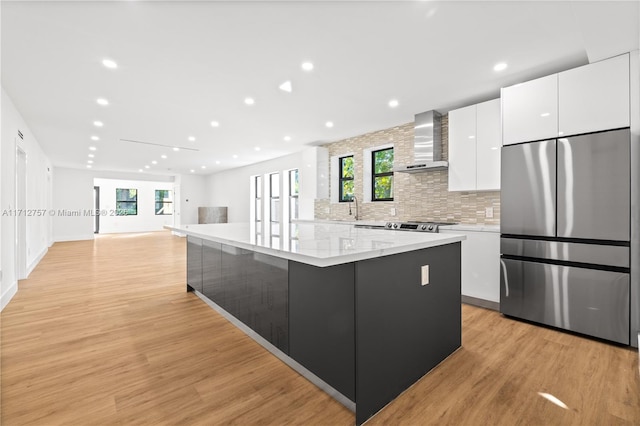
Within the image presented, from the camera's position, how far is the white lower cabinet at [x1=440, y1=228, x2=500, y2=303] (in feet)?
10.7

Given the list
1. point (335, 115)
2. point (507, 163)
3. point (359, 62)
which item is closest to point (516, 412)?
Result: point (507, 163)

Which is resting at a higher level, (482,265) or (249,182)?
(249,182)

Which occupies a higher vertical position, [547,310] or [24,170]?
[24,170]

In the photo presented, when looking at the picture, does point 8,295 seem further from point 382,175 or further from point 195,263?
point 382,175

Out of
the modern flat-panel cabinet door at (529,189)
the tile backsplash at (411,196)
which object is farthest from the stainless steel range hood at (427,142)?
the modern flat-panel cabinet door at (529,189)

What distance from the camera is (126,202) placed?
1426 centimetres

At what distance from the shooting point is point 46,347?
2.37 m

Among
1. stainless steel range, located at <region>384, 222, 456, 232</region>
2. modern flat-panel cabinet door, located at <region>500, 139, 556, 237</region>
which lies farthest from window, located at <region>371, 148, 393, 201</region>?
modern flat-panel cabinet door, located at <region>500, 139, 556, 237</region>

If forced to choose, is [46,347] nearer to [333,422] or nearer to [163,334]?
[163,334]

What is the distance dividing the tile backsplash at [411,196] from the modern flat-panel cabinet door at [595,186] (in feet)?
3.84

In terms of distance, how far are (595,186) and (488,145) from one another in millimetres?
1270

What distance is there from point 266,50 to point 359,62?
898 mm

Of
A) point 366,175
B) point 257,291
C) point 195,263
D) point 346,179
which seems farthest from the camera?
point 346,179

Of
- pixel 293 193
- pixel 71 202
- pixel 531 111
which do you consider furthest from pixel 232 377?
pixel 71 202
